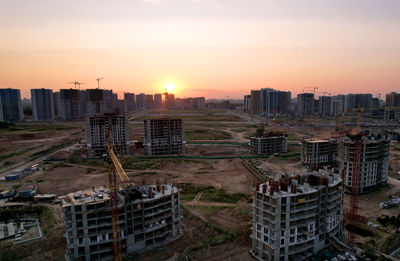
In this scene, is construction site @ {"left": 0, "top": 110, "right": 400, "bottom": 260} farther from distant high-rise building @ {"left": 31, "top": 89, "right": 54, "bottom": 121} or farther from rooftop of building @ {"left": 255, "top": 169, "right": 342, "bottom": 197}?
distant high-rise building @ {"left": 31, "top": 89, "right": 54, "bottom": 121}

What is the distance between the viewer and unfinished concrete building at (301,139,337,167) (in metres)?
66.9

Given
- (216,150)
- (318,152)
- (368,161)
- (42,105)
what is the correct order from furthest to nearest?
(42,105) < (216,150) < (318,152) < (368,161)

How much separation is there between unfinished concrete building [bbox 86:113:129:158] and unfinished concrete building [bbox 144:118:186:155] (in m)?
7.28

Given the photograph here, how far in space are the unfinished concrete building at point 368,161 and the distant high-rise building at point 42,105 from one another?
18491 cm

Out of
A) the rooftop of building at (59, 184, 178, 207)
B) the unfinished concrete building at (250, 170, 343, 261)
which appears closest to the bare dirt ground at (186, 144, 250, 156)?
the rooftop of building at (59, 184, 178, 207)

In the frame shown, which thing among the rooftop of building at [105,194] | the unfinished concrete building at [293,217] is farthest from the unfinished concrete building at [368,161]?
the rooftop of building at [105,194]

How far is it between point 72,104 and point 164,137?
135 m

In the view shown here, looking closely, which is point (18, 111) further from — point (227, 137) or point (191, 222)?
point (191, 222)

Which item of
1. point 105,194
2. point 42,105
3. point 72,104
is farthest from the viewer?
point 72,104

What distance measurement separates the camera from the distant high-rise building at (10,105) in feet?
544

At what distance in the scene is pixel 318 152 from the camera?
67.3 metres

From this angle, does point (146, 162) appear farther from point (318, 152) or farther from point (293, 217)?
point (293, 217)

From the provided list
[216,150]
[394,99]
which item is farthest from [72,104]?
[394,99]

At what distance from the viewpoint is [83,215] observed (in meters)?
27.6
